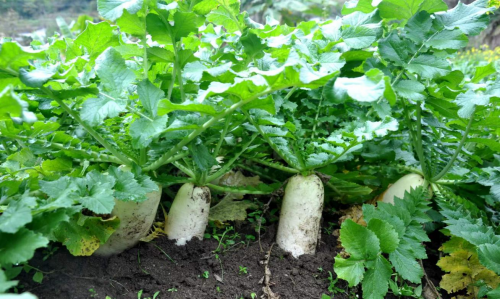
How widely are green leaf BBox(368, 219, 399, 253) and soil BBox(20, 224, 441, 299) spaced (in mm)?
177

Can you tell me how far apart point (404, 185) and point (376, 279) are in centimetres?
44

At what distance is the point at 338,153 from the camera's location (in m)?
1.10

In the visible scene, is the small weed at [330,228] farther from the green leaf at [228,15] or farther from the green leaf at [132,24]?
the green leaf at [132,24]

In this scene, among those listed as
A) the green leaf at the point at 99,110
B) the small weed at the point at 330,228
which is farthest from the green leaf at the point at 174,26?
the small weed at the point at 330,228

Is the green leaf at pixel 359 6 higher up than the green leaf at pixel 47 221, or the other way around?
the green leaf at pixel 359 6

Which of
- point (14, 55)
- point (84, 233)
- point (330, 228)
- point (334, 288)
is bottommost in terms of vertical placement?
point (330, 228)

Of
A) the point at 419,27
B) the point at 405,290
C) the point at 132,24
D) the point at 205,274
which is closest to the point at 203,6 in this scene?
the point at 132,24

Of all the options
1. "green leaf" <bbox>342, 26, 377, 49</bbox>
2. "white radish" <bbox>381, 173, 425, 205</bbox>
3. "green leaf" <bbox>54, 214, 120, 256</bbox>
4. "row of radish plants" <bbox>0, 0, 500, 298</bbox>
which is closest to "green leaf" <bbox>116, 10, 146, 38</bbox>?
"row of radish plants" <bbox>0, 0, 500, 298</bbox>

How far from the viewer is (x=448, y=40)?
45.6 inches

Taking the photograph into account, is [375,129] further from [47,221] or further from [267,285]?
[47,221]

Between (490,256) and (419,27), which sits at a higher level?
(419,27)

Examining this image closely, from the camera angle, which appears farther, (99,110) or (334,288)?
(334,288)

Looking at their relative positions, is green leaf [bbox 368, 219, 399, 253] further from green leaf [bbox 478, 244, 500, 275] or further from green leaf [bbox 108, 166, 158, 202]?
green leaf [bbox 108, 166, 158, 202]

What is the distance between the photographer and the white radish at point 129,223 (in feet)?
3.66
